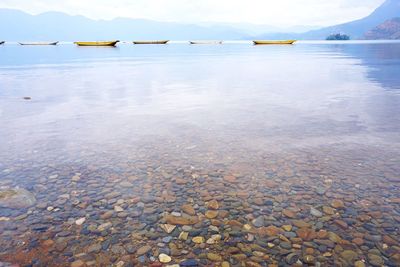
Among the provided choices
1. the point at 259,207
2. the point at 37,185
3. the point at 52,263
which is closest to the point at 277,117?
the point at 259,207

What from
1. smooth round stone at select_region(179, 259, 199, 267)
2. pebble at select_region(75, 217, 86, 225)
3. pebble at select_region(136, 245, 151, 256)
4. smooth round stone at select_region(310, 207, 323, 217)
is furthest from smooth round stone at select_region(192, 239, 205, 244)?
smooth round stone at select_region(310, 207, 323, 217)

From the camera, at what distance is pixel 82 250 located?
5879 millimetres

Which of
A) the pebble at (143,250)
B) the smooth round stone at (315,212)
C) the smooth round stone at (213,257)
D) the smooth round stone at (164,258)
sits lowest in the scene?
the smooth round stone at (315,212)

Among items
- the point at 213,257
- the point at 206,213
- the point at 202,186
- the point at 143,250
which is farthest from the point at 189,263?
the point at 202,186

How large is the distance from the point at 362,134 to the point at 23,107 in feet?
63.2

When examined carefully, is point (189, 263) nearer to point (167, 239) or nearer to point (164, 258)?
point (164, 258)

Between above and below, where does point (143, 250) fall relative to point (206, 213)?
above

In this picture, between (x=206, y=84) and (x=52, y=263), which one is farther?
(x=206, y=84)

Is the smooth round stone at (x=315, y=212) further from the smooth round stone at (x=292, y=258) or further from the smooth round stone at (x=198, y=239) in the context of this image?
the smooth round stone at (x=198, y=239)

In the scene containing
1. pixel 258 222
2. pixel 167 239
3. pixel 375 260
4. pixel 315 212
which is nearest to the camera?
pixel 375 260

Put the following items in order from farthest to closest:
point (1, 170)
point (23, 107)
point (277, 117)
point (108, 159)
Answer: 1. point (23, 107)
2. point (277, 117)
3. point (108, 159)
4. point (1, 170)

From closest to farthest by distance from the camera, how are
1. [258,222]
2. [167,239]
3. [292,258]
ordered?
[292,258], [167,239], [258,222]

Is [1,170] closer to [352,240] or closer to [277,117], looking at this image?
[352,240]

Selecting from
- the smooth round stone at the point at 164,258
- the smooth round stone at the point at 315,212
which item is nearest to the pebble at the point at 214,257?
the smooth round stone at the point at 164,258
